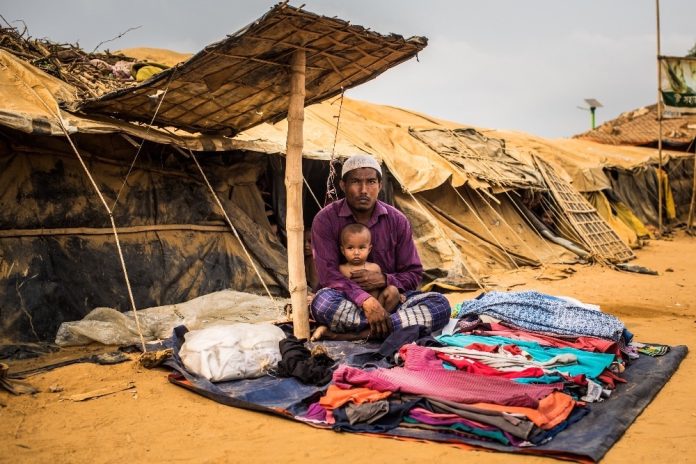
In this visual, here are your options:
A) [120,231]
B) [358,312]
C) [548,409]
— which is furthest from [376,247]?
[120,231]

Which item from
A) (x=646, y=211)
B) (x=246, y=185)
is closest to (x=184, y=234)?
(x=246, y=185)

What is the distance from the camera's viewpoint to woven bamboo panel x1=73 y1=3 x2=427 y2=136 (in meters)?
3.54

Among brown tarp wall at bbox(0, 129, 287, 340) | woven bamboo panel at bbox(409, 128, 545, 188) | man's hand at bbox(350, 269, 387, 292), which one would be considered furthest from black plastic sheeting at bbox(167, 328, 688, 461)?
woven bamboo panel at bbox(409, 128, 545, 188)

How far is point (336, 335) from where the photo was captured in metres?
4.00

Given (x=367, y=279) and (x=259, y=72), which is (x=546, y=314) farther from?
(x=259, y=72)

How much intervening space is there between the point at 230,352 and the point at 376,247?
4.41 ft

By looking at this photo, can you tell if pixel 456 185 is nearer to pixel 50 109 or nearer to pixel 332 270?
pixel 332 270

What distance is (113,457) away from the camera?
2371 mm

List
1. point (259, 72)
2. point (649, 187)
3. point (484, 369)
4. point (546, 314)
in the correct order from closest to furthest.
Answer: point (484, 369) → point (546, 314) → point (259, 72) → point (649, 187)

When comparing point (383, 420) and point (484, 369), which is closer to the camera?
point (383, 420)

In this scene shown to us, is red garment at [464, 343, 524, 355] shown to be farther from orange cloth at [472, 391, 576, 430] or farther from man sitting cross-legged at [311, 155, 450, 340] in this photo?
orange cloth at [472, 391, 576, 430]

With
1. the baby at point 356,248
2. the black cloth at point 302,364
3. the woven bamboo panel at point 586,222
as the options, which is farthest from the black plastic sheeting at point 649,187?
the black cloth at point 302,364

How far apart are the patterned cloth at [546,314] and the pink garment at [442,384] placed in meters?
1.04

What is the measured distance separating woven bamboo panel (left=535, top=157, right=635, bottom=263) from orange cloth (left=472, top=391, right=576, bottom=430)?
23.2 feet
